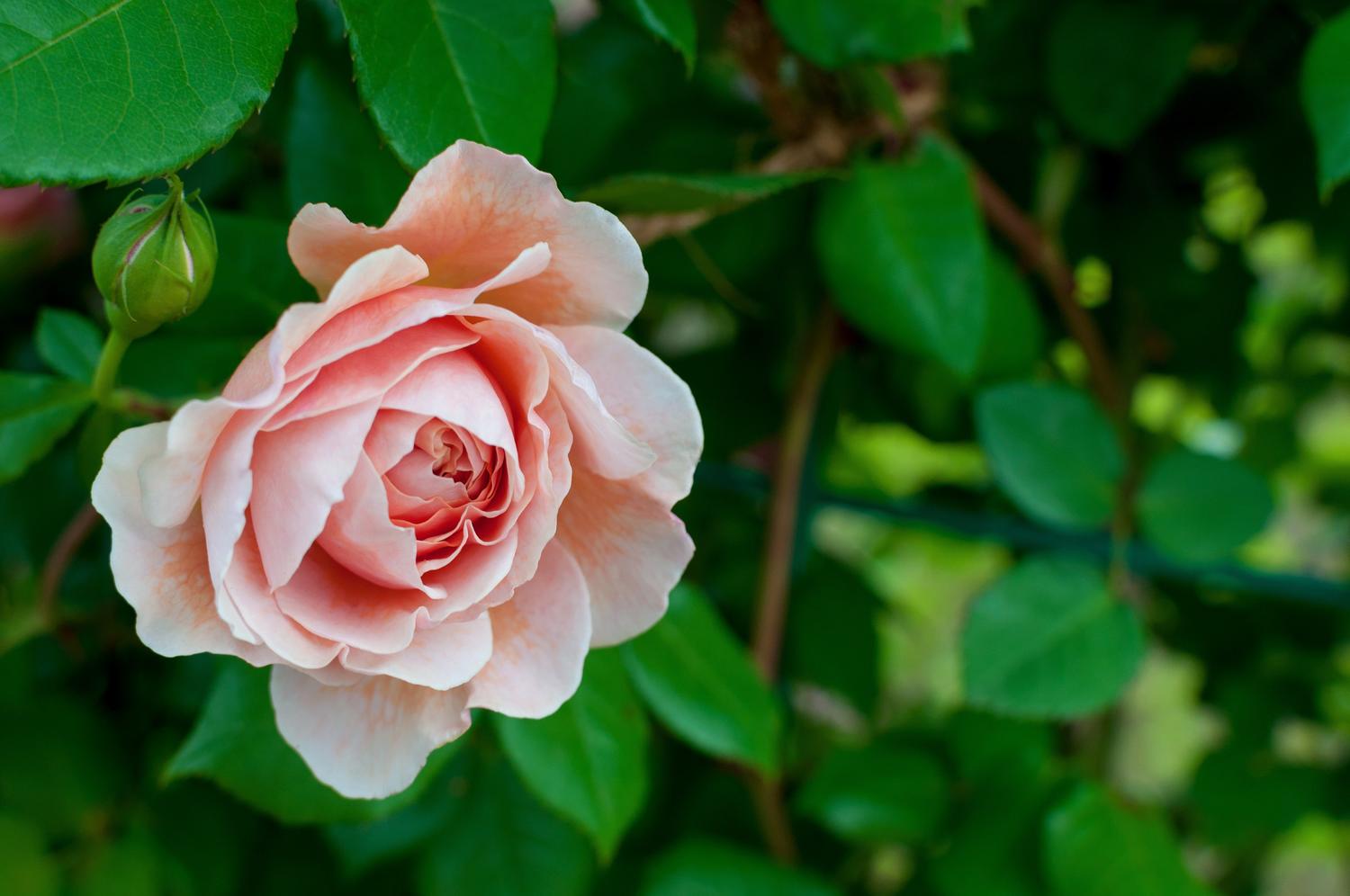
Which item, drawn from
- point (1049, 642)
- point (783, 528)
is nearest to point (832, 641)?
point (783, 528)

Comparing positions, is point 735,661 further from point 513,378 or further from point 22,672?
point 22,672

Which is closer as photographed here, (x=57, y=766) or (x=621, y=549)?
(x=621, y=549)

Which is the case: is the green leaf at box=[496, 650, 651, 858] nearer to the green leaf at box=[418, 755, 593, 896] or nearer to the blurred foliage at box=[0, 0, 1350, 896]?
the blurred foliage at box=[0, 0, 1350, 896]

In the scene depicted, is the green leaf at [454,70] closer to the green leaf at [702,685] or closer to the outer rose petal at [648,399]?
the outer rose petal at [648,399]

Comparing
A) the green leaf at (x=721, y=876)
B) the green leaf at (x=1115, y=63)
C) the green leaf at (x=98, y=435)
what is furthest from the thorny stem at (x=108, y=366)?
the green leaf at (x=1115, y=63)

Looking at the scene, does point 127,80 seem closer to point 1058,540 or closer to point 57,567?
point 57,567

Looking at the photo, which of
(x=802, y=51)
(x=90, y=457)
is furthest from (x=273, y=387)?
(x=802, y=51)

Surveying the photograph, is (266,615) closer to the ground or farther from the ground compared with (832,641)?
farther from the ground
